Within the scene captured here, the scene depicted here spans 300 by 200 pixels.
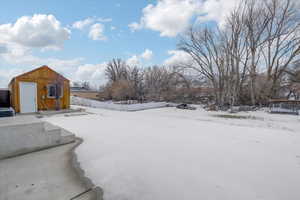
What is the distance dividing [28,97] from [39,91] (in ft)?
2.09

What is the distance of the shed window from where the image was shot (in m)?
9.18

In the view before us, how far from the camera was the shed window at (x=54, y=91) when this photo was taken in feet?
30.1

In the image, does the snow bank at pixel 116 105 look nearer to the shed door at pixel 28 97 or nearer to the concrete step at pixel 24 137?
the shed door at pixel 28 97

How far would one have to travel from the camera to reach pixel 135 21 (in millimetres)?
10578

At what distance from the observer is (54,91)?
938cm

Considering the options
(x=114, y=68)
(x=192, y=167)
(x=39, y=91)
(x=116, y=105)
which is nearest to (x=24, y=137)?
(x=192, y=167)

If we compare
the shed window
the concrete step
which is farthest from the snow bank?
the concrete step

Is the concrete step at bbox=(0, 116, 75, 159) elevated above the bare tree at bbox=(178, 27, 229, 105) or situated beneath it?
situated beneath

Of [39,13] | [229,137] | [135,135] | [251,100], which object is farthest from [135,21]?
[251,100]

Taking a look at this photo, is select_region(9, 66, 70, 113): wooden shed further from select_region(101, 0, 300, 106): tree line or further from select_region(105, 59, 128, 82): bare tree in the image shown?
select_region(105, 59, 128, 82): bare tree

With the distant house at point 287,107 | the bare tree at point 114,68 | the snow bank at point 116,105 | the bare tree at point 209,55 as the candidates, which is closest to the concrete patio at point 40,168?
the snow bank at point 116,105

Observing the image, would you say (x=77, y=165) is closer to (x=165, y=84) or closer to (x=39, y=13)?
(x=39, y=13)

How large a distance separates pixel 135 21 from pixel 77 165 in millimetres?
10601

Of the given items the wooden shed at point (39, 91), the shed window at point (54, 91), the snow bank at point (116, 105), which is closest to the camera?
the wooden shed at point (39, 91)
